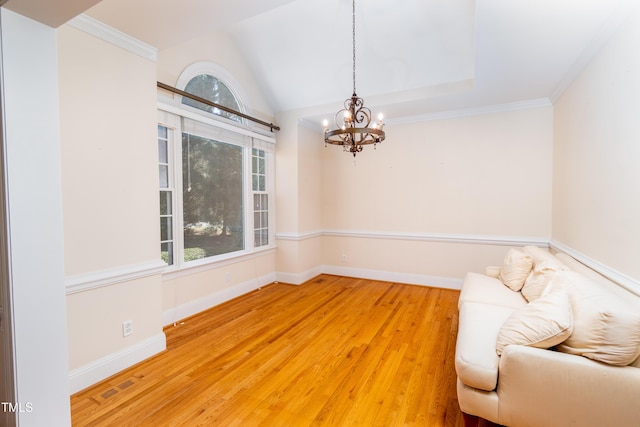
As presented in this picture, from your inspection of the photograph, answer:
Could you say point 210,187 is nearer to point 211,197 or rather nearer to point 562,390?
point 211,197

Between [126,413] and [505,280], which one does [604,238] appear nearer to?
[505,280]

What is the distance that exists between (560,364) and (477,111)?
373cm

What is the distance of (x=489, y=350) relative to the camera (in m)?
1.76

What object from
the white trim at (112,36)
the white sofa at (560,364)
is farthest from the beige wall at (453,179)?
the white trim at (112,36)

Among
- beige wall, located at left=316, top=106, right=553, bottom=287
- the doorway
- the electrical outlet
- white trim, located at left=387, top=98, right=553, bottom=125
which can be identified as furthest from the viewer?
beige wall, located at left=316, top=106, right=553, bottom=287

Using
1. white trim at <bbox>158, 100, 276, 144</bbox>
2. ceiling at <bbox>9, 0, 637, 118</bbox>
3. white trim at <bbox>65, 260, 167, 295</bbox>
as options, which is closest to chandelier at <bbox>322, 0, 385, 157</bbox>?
ceiling at <bbox>9, 0, 637, 118</bbox>

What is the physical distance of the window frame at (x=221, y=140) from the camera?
10.3 feet

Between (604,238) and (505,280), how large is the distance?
1046 mm

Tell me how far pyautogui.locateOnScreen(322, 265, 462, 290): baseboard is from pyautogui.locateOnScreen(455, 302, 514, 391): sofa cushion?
2.16 meters

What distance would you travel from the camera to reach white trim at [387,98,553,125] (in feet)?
12.7

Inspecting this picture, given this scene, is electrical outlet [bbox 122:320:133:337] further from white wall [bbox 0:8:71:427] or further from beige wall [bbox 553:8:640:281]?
beige wall [bbox 553:8:640:281]

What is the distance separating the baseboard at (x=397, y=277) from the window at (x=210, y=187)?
1416mm

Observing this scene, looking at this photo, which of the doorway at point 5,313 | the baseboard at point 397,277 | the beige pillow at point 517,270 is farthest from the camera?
the baseboard at point 397,277

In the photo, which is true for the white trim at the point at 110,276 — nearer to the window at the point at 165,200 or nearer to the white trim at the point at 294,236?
the window at the point at 165,200
